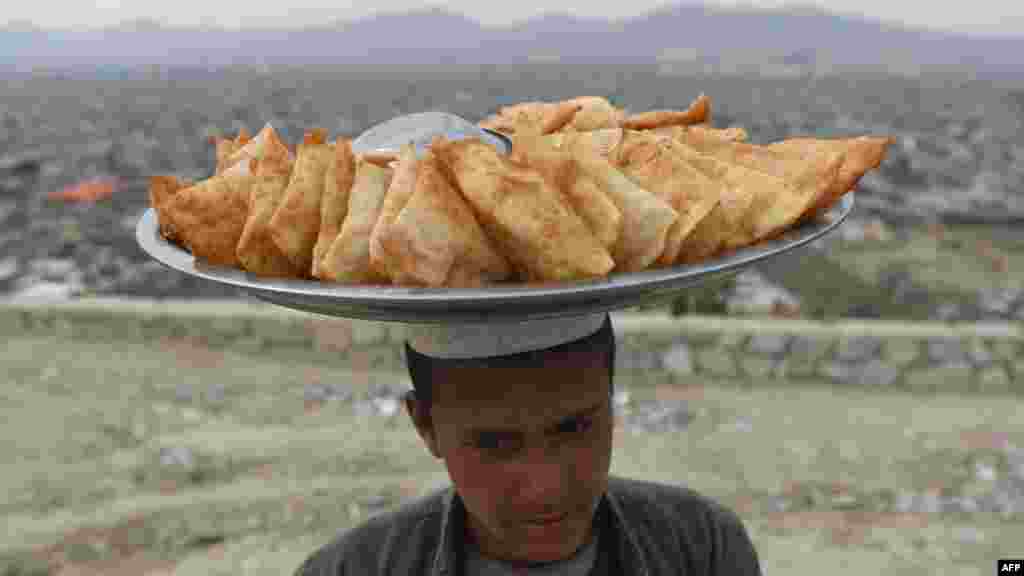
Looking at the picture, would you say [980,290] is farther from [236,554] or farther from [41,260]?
[41,260]

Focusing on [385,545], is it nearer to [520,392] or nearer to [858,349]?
[520,392]

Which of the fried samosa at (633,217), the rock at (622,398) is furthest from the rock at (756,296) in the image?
the fried samosa at (633,217)

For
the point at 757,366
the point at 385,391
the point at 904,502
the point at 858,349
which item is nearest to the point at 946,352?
the point at 858,349

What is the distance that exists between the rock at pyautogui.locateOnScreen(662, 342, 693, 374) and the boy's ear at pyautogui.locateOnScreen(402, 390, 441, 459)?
6.47m

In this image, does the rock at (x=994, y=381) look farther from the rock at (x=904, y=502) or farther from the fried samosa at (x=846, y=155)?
the fried samosa at (x=846, y=155)

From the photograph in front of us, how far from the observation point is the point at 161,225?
1.59m

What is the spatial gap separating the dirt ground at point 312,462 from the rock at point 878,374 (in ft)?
0.39

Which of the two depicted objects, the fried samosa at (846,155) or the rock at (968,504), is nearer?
the fried samosa at (846,155)

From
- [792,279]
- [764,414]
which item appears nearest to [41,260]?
[792,279]

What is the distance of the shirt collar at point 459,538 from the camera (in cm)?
188

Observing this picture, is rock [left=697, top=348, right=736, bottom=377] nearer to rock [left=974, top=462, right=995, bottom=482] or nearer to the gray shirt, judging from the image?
rock [left=974, top=462, right=995, bottom=482]

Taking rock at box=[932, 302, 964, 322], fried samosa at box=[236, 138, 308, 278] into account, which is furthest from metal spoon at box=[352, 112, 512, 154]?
rock at box=[932, 302, 964, 322]

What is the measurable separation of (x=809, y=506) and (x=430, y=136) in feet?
17.9

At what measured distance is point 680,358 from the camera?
8156 mm
